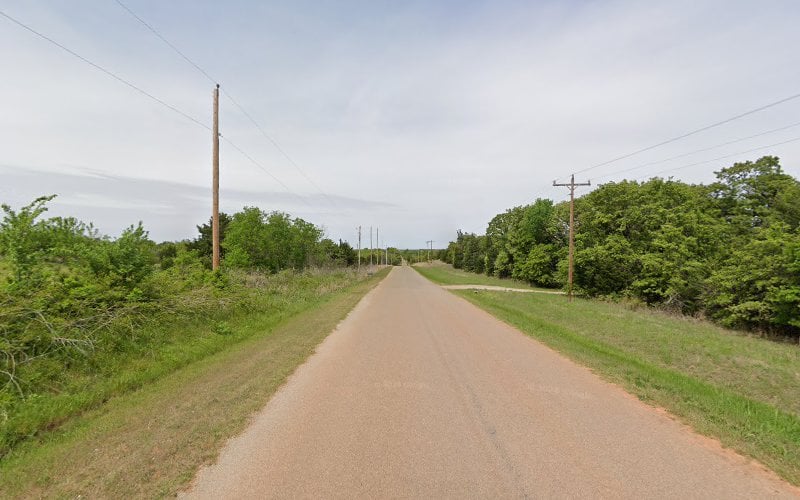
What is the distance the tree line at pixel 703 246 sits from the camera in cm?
1825

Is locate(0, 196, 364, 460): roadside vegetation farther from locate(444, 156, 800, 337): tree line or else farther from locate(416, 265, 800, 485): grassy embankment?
locate(444, 156, 800, 337): tree line

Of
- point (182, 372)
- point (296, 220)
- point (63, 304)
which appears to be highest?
point (296, 220)

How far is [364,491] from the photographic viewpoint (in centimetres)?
334

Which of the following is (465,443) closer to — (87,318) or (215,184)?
(87,318)

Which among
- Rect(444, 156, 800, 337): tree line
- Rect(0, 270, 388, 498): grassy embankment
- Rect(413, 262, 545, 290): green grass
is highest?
Rect(444, 156, 800, 337): tree line

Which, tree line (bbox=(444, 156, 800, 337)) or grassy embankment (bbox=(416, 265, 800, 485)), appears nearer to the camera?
grassy embankment (bbox=(416, 265, 800, 485))

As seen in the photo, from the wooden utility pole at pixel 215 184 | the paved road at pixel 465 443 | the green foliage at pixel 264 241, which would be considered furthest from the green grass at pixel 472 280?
the paved road at pixel 465 443

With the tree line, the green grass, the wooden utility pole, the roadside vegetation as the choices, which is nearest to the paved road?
the roadside vegetation

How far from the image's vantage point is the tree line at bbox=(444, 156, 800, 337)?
719 inches

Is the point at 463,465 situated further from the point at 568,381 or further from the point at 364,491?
the point at 568,381

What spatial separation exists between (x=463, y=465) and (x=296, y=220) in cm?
4248

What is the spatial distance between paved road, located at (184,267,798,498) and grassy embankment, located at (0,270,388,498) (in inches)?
15.3

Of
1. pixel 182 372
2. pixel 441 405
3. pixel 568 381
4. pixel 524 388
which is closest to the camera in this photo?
pixel 441 405

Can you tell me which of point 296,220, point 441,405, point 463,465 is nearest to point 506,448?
point 463,465
